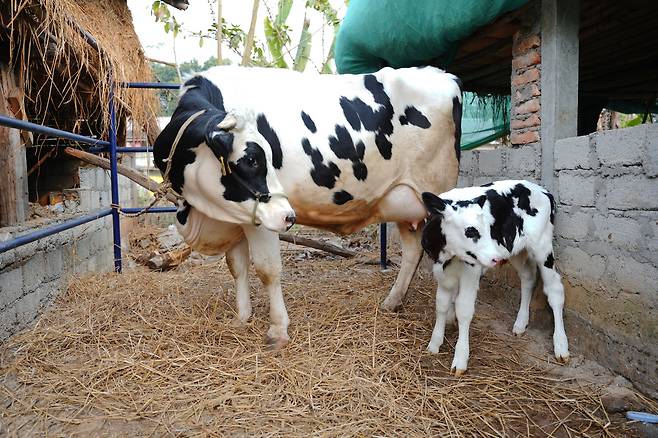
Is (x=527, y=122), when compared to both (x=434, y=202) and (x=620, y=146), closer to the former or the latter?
(x=620, y=146)

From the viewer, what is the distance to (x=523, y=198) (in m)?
3.08

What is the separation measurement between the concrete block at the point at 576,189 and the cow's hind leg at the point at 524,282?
44 cm

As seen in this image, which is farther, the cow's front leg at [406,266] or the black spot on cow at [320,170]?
the cow's front leg at [406,266]

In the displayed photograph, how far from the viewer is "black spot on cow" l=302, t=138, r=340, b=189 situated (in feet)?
10.6

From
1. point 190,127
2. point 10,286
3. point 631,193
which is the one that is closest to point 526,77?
point 631,193

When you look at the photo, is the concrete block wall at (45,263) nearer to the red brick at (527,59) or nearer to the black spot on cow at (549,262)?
the black spot on cow at (549,262)

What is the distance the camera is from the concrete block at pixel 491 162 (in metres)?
3.97

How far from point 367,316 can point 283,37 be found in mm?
7545

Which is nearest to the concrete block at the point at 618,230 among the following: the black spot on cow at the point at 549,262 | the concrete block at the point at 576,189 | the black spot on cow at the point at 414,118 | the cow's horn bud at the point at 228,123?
the concrete block at the point at 576,189

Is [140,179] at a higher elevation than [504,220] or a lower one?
higher

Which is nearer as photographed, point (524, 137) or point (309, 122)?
point (309, 122)

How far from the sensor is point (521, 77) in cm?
362

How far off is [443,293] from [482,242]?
48cm

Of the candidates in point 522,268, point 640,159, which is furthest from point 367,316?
point 640,159
